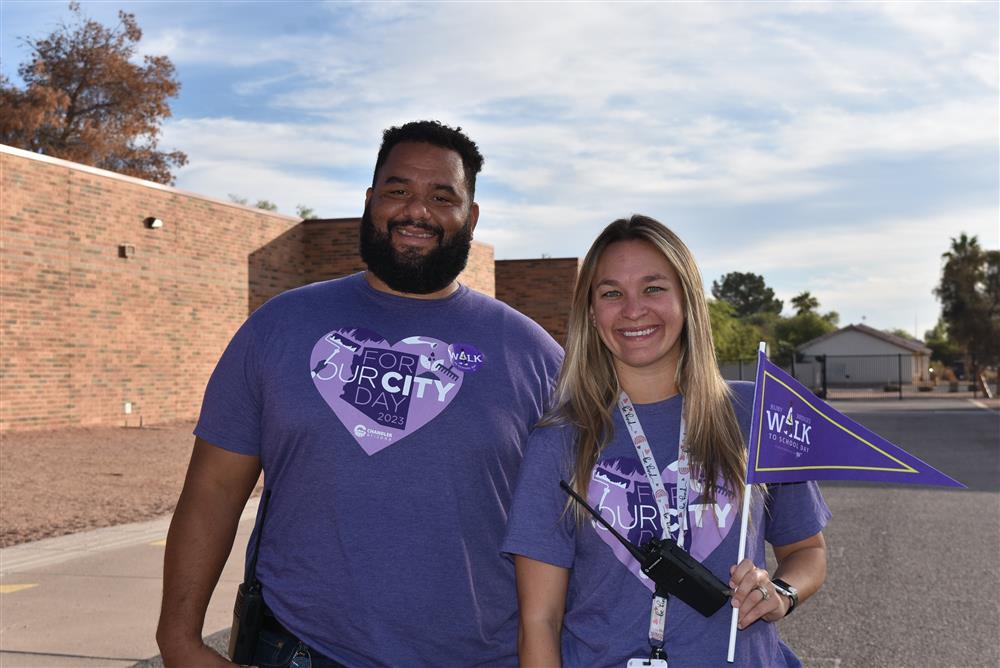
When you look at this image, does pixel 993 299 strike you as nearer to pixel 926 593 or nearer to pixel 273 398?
pixel 926 593

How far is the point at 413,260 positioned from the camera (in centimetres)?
279

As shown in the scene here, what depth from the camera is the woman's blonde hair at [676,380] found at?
2.33 m

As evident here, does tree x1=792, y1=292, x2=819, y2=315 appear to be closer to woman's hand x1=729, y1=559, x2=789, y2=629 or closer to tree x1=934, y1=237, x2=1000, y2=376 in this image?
tree x1=934, y1=237, x2=1000, y2=376

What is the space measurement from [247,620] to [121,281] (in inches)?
675

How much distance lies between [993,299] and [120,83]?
4397 centimetres

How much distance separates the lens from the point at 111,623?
6152 mm

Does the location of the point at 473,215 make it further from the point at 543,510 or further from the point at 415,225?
the point at 543,510

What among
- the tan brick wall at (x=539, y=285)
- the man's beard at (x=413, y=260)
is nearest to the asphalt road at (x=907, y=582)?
the man's beard at (x=413, y=260)

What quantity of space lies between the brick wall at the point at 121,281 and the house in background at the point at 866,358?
60106 millimetres

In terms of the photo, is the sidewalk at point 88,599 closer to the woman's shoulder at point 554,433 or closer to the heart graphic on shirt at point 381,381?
the heart graphic on shirt at point 381,381

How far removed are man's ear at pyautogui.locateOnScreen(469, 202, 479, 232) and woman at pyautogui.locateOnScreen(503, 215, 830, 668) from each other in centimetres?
59

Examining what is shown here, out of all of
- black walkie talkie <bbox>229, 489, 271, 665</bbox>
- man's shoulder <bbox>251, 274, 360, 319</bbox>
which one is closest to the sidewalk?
black walkie talkie <bbox>229, 489, 271, 665</bbox>

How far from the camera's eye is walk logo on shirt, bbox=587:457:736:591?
2.27 meters

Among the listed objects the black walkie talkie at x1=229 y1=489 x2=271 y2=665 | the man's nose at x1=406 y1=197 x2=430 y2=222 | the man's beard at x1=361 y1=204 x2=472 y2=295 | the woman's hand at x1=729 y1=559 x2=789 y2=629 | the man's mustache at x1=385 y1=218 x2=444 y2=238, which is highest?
the man's nose at x1=406 y1=197 x2=430 y2=222
